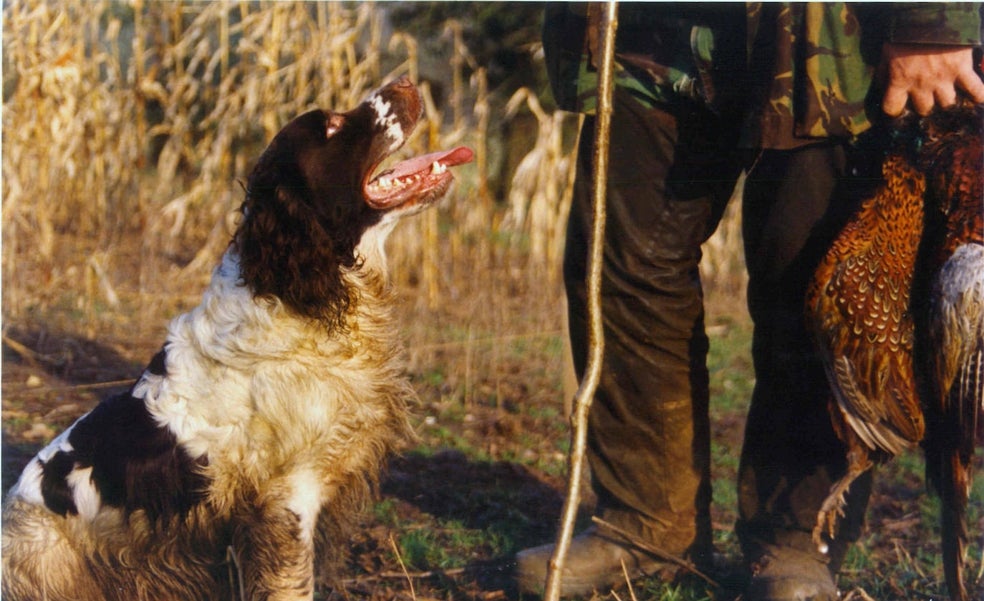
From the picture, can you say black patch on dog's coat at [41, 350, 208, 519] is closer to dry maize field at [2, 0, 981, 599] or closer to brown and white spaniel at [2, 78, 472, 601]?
brown and white spaniel at [2, 78, 472, 601]

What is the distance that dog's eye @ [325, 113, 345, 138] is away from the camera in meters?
2.79

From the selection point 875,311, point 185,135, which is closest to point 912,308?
point 875,311

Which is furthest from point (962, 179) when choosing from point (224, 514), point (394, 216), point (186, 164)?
point (186, 164)

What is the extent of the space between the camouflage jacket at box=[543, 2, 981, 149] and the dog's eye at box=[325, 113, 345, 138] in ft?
2.60

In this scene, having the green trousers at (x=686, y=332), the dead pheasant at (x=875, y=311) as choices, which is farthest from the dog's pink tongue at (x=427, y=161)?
the dead pheasant at (x=875, y=311)

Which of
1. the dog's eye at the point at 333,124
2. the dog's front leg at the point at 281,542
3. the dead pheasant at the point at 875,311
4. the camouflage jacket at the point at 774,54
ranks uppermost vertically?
the camouflage jacket at the point at 774,54

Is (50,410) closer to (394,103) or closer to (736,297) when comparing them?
(394,103)

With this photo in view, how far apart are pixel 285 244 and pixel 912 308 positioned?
171cm

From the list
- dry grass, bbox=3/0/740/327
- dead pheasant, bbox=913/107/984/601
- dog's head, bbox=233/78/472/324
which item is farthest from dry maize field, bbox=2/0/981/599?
dog's head, bbox=233/78/472/324

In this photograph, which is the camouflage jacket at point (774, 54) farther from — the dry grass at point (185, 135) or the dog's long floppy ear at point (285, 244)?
the dry grass at point (185, 135)

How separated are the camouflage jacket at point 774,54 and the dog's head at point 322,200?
2.27 feet

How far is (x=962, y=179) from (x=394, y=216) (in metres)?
1.55

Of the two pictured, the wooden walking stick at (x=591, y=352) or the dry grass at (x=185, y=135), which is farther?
the dry grass at (x=185, y=135)

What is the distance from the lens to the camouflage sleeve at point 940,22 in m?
2.52
